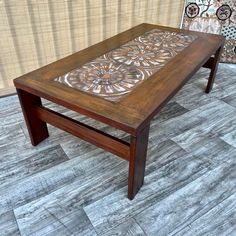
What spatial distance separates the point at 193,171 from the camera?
1.33m

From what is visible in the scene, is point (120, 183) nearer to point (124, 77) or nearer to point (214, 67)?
point (124, 77)

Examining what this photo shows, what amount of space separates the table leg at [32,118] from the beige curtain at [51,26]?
755 mm

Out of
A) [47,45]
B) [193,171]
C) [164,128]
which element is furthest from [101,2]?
[193,171]

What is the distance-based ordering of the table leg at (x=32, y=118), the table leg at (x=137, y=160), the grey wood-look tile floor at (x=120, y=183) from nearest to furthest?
1. the table leg at (x=137, y=160)
2. the grey wood-look tile floor at (x=120, y=183)
3. the table leg at (x=32, y=118)

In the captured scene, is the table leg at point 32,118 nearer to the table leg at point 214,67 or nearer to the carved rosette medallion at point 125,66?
the carved rosette medallion at point 125,66

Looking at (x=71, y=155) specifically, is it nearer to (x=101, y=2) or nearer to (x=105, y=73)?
(x=105, y=73)

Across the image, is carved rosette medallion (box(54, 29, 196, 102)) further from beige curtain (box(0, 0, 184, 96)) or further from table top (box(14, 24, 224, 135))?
beige curtain (box(0, 0, 184, 96))

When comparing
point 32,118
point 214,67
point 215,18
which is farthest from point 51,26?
point 215,18

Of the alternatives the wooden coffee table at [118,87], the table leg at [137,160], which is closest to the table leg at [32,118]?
the wooden coffee table at [118,87]

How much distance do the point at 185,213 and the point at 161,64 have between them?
0.80m

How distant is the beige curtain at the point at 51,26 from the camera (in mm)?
1768

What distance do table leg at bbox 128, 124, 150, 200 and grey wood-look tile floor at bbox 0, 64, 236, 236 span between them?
0.07m

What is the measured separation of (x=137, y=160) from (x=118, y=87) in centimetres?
36

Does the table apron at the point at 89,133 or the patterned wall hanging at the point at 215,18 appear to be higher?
the patterned wall hanging at the point at 215,18
